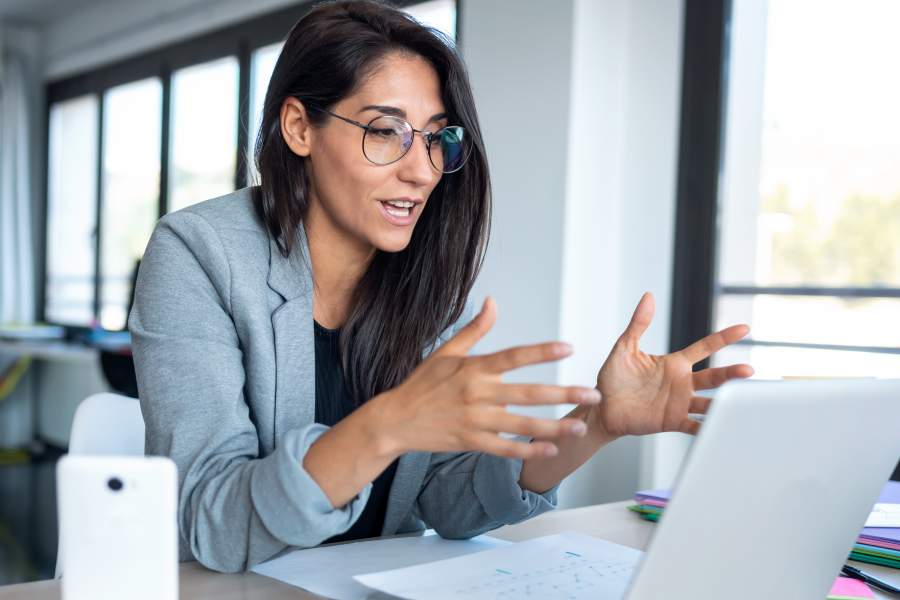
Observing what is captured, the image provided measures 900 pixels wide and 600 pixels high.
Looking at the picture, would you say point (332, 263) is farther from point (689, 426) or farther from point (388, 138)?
point (689, 426)

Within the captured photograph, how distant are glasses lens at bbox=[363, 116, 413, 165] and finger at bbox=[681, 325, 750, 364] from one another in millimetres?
501

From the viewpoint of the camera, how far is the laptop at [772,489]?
71 centimetres

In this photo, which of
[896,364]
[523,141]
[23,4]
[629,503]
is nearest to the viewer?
[629,503]

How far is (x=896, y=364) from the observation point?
2.64 meters

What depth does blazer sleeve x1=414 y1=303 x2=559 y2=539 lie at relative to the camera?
1285mm

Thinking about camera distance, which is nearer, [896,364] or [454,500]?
[454,500]

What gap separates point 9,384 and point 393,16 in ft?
17.3

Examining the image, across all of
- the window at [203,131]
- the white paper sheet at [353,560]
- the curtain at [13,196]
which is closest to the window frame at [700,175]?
the white paper sheet at [353,560]

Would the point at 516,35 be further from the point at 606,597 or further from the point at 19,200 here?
the point at 19,200

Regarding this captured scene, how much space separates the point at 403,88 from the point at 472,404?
68 centimetres

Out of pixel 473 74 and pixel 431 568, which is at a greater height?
pixel 473 74

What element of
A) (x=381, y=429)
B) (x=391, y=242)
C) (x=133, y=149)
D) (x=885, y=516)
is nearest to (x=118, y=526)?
A: (x=381, y=429)

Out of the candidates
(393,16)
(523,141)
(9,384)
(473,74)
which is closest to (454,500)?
(393,16)

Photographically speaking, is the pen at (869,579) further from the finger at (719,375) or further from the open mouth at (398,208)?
the open mouth at (398,208)
